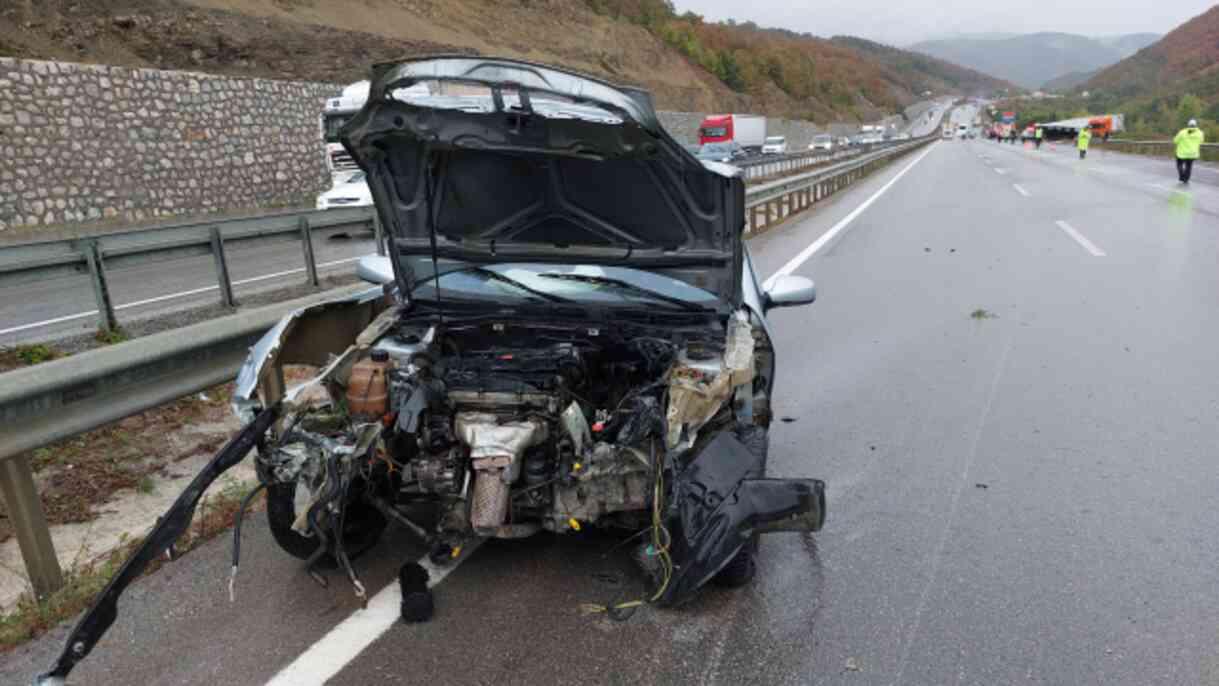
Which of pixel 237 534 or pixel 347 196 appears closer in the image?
pixel 237 534

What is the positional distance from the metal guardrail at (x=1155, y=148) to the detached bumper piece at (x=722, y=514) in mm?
42153

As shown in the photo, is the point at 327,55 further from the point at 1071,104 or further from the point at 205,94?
the point at 1071,104

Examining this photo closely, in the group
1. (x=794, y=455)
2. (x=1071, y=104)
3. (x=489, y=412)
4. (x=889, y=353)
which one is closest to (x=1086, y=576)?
(x=794, y=455)

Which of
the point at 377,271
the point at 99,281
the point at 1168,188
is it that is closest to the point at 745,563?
the point at 377,271

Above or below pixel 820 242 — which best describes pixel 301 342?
above

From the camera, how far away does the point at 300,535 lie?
3.41 metres

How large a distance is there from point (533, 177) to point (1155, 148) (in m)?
53.0

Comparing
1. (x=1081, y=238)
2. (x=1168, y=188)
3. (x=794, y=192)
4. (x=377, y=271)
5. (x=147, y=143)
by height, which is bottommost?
(x=1168, y=188)

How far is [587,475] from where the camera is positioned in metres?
3.22

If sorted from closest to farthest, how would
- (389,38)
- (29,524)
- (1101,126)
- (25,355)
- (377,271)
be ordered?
(29,524) < (377,271) < (25,355) < (389,38) < (1101,126)

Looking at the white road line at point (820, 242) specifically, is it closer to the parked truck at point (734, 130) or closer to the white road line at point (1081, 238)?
the white road line at point (1081, 238)

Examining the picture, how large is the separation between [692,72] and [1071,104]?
10425cm

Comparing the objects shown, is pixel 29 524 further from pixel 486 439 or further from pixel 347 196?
pixel 347 196

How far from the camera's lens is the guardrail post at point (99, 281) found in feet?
22.4
